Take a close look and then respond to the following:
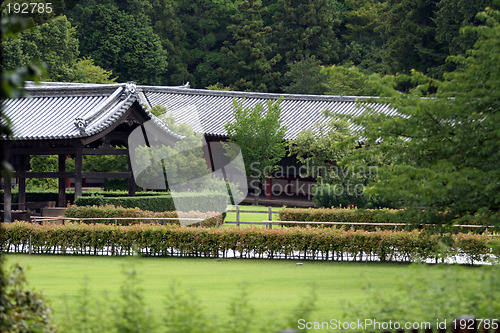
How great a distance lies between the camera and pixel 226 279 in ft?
43.3

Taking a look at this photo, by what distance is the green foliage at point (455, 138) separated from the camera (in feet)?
36.7

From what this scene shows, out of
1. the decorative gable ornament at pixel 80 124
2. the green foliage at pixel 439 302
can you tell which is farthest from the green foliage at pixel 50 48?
the green foliage at pixel 439 302

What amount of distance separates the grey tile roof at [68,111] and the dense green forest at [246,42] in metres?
17.7

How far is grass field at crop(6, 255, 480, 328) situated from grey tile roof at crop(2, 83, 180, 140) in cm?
650

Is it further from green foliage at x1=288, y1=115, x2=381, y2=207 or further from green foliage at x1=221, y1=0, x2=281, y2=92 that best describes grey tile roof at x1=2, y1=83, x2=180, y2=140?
green foliage at x1=221, y1=0, x2=281, y2=92

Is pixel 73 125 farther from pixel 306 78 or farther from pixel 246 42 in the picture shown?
pixel 246 42

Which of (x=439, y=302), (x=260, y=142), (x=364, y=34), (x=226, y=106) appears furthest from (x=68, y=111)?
(x=364, y=34)

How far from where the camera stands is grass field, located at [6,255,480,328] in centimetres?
1022

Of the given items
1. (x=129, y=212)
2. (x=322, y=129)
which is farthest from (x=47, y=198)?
(x=322, y=129)
